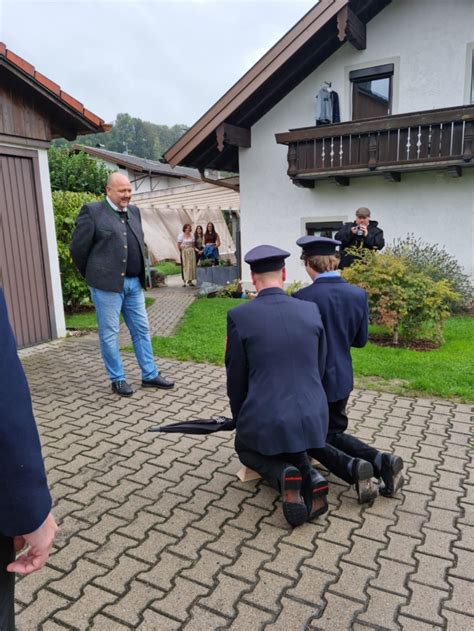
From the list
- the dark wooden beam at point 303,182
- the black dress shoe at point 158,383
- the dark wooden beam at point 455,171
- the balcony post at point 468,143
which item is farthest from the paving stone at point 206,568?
the dark wooden beam at point 303,182

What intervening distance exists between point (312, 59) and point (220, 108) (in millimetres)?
2218

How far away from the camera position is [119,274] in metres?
4.92

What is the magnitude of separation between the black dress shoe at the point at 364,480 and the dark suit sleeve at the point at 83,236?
10.4ft

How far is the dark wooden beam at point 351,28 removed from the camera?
9.52 meters

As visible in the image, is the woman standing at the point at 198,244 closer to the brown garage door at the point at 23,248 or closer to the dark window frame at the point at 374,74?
the dark window frame at the point at 374,74

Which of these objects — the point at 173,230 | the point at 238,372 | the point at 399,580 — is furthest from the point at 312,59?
the point at 173,230

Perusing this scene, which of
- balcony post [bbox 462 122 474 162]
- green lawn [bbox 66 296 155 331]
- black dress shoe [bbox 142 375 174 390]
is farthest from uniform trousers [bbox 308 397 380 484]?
balcony post [bbox 462 122 474 162]

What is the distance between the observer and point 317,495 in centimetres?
290

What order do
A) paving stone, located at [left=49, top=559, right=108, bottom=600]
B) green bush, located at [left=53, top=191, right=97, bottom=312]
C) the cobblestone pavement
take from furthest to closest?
green bush, located at [left=53, top=191, right=97, bottom=312]
paving stone, located at [left=49, top=559, right=108, bottom=600]
the cobblestone pavement

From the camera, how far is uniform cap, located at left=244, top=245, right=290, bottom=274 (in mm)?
2830

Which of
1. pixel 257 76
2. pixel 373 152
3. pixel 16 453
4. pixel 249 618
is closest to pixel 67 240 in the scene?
pixel 257 76

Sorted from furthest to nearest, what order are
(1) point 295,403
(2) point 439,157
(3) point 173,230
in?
(3) point 173,230, (2) point 439,157, (1) point 295,403

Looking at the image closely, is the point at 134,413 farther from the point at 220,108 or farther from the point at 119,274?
the point at 220,108

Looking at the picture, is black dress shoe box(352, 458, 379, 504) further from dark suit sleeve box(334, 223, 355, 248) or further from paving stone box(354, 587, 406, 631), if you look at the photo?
dark suit sleeve box(334, 223, 355, 248)
